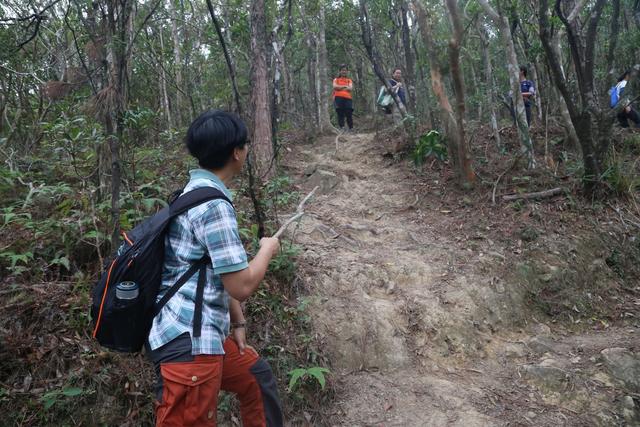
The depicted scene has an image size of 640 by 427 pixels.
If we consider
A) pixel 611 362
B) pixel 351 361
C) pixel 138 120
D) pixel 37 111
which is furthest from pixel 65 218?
pixel 611 362

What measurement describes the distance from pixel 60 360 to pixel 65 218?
1570 millimetres

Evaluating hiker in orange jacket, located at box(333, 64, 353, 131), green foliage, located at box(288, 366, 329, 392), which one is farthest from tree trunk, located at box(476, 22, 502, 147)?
green foliage, located at box(288, 366, 329, 392)

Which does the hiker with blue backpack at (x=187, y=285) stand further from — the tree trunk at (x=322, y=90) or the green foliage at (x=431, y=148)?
the tree trunk at (x=322, y=90)

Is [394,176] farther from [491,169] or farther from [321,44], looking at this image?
[321,44]

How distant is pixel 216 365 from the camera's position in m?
2.00

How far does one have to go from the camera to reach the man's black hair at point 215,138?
79.8 inches

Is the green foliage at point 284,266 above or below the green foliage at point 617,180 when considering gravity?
below

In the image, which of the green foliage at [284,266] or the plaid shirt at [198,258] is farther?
the green foliage at [284,266]

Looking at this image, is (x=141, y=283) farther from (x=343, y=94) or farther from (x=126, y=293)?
(x=343, y=94)

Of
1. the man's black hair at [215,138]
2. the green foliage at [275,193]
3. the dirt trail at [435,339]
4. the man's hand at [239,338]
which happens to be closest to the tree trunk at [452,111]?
the dirt trail at [435,339]

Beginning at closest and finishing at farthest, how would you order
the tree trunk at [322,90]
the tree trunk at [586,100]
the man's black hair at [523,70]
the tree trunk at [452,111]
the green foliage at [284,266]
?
1. the green foliage at [284,266]
2. the tree trunk at [586,100]
3. the tree trunk at [452,111]
4. the man's black hair at [523,70]
5. the tree trunk at [322,90]

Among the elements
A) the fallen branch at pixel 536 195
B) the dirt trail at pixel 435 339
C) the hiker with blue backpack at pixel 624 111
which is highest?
the hiker with blue backpack at pixel 624 111

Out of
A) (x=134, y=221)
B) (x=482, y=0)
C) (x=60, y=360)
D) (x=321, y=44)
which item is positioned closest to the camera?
(x=60, y=360)

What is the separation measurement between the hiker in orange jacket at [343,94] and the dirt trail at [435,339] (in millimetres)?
6117
